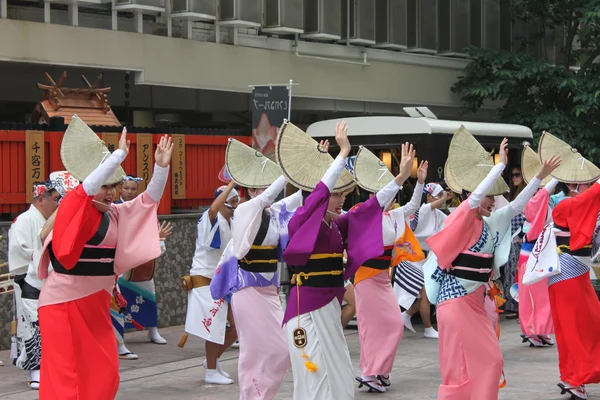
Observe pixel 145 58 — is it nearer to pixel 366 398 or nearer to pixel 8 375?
pixel 8 375

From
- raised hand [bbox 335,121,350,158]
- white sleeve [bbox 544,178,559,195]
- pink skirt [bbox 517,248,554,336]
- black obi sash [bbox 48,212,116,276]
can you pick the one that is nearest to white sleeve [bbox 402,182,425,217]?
white sleeve [bbox 544,178,559,195]

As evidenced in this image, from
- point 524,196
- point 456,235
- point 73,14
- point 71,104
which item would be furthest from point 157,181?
point 73,14

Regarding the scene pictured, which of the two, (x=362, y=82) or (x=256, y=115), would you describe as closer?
(x=256, y=115)

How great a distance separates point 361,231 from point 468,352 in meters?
1.12

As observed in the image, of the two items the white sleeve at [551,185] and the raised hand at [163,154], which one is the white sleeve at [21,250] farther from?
the white sleeve at [551,185]

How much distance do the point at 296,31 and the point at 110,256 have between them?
10.4 m

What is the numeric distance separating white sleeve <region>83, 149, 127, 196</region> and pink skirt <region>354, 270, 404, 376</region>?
3.51 m

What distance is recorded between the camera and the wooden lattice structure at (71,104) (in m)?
13.0

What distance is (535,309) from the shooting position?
11398 mm

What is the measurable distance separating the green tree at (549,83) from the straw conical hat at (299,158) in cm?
1189

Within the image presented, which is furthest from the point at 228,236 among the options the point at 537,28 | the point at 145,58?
the point at 537,28

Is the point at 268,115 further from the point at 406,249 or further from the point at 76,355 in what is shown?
the point at 76,355

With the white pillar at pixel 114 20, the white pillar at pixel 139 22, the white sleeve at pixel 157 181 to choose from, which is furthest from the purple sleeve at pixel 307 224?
the white pillar at pixel 139 22

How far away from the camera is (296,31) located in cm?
1711
